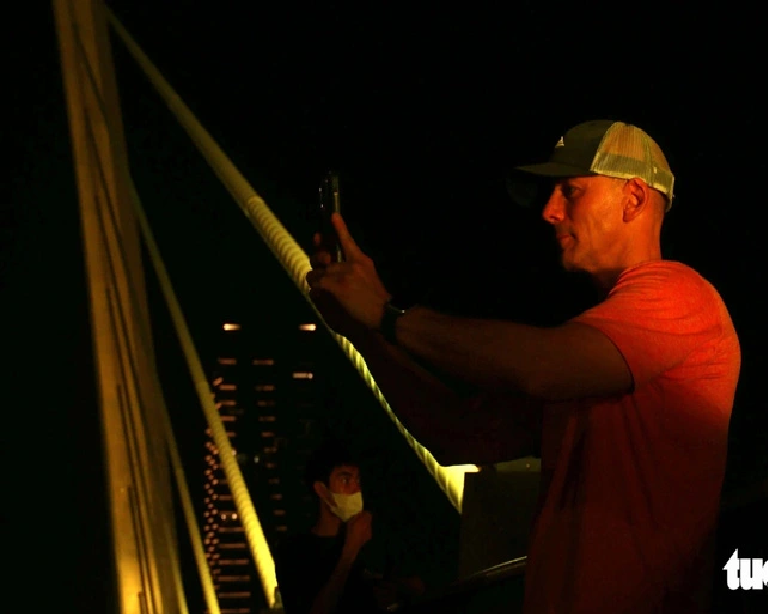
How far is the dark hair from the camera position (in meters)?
3.26

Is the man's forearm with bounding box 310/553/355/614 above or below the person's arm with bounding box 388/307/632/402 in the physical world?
below

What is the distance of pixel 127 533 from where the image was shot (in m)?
4.30

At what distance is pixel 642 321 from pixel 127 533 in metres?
3.20

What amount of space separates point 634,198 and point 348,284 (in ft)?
1.13

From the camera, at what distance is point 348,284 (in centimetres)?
156

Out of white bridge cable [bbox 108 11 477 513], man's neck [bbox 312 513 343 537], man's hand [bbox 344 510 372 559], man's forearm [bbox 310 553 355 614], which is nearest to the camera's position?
white bridge cable [bbox 108 11 477 513]

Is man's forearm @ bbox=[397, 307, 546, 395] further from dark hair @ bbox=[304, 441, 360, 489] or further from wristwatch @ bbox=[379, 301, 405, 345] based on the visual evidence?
dark hair @ bbox=[304, 441, 360, 489]

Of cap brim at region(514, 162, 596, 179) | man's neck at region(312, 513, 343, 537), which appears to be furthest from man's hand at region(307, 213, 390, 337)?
man's neck at region(312, 513, 343, 537)

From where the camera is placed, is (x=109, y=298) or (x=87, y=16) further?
(x=87, y=16)

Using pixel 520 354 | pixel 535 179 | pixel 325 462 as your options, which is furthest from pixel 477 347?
pixel 325 462

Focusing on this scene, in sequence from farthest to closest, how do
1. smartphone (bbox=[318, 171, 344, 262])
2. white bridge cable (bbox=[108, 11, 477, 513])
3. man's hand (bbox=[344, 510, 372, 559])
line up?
man's hand (bbox=[344, 510, 372, 559]), white bridge cable (bbox=[108, 11, 477, 513]), smartphone (bbox=[318, 171, 344, 262])

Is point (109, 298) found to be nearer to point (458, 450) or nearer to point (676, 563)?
point (458, 450)

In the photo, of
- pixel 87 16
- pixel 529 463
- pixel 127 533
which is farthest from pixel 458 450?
pixel 87 16

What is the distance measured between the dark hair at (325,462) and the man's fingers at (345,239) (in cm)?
164
